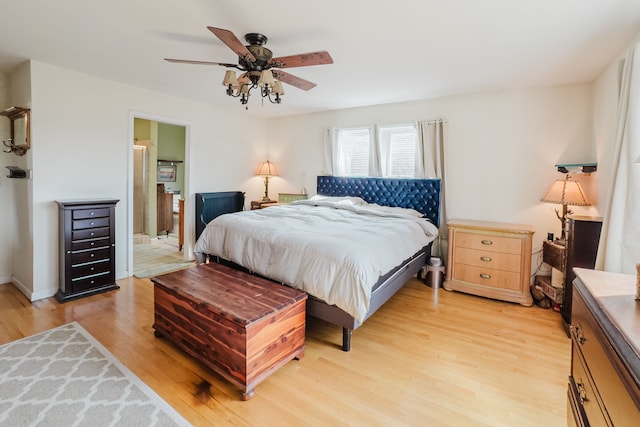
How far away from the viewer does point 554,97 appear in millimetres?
3586

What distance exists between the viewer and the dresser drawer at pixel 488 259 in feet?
11.3

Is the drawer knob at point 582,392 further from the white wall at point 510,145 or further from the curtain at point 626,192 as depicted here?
the white wall at point 510,145

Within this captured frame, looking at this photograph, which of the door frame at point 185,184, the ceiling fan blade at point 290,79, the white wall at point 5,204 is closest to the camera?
the ceiling fan blade at point 290,79

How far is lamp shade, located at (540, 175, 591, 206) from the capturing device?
3.16 metres

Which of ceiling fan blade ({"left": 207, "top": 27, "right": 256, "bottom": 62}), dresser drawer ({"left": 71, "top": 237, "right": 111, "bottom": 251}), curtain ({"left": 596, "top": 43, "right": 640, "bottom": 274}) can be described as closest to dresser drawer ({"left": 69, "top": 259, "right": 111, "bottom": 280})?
dresser drawer ({"left": 71, "top": 237, "right": 111, "bottom": 251})

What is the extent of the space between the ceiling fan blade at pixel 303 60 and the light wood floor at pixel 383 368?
2269mm

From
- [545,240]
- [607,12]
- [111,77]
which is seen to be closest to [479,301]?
[545,240]

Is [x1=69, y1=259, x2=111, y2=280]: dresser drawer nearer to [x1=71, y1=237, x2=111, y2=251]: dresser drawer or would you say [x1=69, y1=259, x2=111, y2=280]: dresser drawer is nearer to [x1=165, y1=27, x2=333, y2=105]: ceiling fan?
[x1=71, y1=237, x2=111, y2=251]: dresser drawer

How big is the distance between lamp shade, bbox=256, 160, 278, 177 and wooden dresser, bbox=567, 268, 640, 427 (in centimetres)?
503

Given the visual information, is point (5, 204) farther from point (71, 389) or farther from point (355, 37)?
point (355, 37)

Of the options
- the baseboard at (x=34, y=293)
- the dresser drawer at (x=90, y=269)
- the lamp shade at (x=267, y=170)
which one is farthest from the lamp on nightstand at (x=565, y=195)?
the baseboard at (x=34, y=293)

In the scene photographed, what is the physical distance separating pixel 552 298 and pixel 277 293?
114 inches

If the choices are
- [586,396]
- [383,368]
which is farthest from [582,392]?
[383,368]

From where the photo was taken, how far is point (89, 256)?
348 centimetres
